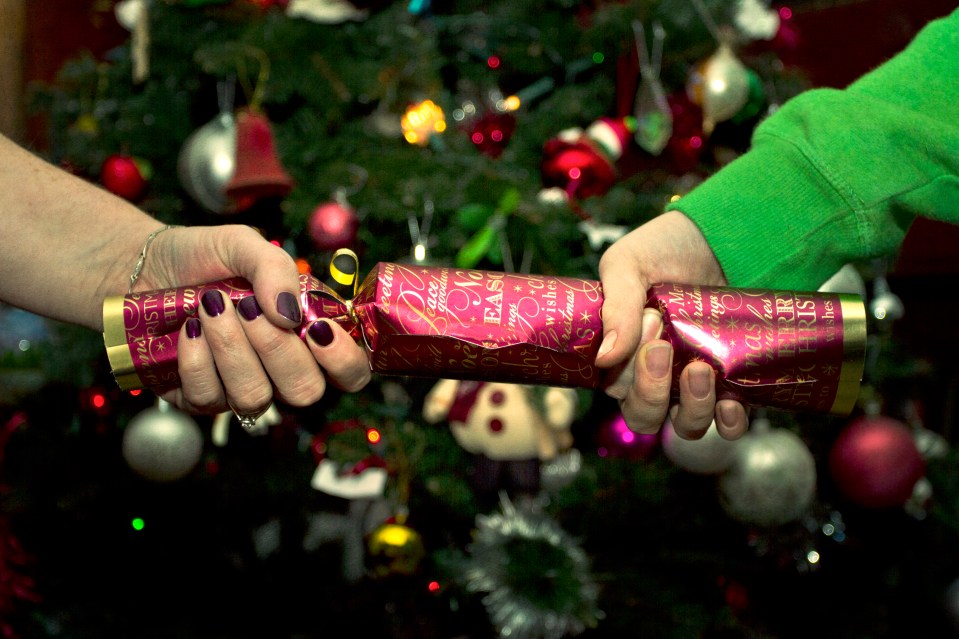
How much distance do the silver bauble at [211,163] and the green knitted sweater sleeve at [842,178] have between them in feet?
2.78

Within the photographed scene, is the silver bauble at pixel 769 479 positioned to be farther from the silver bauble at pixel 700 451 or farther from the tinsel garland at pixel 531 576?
the tinsel garland at pixel 531 576

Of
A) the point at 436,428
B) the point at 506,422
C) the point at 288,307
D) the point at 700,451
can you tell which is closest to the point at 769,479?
the point at 700,451

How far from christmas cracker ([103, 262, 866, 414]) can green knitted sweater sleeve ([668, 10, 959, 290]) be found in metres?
0.11

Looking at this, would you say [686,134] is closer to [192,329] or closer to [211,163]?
[211,163]

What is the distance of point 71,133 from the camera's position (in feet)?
5.12

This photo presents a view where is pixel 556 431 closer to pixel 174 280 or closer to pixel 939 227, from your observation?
pixel 174 280

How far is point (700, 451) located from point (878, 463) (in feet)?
1.23

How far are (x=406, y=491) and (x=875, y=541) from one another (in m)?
0.96

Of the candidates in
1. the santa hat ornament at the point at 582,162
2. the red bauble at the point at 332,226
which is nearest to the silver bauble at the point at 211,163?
the red bauble at the point at 332,226

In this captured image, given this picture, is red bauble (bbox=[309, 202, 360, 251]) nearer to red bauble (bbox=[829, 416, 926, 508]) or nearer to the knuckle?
the knuckle

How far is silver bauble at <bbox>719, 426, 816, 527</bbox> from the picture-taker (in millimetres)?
1309

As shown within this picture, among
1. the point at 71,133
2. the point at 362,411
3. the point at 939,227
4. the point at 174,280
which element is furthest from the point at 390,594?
the point at 939,227

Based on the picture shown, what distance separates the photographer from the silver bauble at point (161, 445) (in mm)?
1327

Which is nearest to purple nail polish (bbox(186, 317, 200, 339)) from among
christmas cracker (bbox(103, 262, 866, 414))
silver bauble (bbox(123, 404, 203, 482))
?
christmas cracker (bbox(103, 262, 866, 414))
